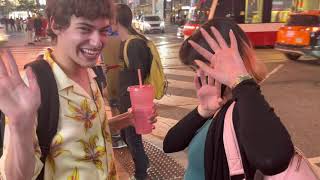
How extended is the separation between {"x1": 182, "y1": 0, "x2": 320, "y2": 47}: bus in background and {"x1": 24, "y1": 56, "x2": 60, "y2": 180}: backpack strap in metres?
13.3

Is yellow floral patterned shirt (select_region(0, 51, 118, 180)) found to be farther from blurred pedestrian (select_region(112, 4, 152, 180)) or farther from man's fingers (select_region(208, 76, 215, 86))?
blurred pedestrian (select_region(112, 4, 152, 180))

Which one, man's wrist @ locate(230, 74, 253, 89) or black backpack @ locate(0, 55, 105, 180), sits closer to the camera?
man's wrist @ locate(230, 74, 253, 89)

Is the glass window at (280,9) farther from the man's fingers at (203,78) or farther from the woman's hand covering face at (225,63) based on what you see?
the woman's hand covering face at (225,63)

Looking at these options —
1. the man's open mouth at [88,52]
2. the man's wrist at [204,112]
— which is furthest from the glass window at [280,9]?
the man's open mouth at [88,52]

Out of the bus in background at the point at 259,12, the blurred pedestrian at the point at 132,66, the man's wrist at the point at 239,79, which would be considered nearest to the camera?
the man's wrist at the point at 239,79

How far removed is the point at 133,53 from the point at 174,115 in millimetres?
3034

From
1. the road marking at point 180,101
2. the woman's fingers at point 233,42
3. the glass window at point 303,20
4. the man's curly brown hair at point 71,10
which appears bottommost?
the road marking at point 180,101

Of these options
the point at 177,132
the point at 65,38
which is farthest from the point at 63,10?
the point at 177,132

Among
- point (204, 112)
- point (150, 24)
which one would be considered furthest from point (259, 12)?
point (150, 24)

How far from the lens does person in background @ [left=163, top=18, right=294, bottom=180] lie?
126 cm

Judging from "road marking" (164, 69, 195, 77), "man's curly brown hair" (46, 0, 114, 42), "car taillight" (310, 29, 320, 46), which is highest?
"man's curly brown hair" (46, 0, 114, 42)

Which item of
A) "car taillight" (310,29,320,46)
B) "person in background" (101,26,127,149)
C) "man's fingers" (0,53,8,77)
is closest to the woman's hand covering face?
"man's fingers" (0,53,8,77)

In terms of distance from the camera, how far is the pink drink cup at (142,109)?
2.07m

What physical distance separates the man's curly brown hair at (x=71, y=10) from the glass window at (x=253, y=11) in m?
13.7
